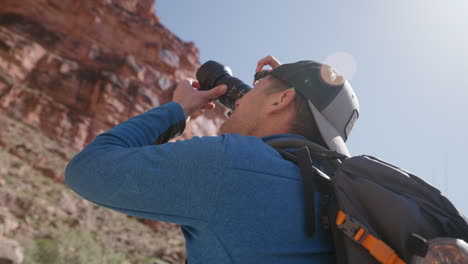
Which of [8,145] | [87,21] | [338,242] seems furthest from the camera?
[87,21]

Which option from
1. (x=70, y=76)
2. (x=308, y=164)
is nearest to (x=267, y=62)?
(x=308, y=164)

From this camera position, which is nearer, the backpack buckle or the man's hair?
the backpack buckle

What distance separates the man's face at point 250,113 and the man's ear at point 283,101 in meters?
0.06

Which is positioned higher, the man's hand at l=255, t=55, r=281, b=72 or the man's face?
the man's hand at l=255, t=55, r=281, b=72

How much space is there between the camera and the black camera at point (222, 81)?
165 centimetres

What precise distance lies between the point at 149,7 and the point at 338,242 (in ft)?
107

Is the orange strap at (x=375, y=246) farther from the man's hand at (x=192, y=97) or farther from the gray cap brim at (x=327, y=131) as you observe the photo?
the man's hand at (x=192, y=97)

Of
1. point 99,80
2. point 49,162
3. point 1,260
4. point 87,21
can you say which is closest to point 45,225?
point 1,260

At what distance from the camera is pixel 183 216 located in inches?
33.4

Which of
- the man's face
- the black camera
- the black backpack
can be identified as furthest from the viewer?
the black camera

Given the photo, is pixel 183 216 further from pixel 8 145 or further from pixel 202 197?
pixel 8 145

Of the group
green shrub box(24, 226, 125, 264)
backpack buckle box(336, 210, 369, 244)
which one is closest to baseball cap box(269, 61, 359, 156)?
backpack buckle box(336, 210, 369, 244)

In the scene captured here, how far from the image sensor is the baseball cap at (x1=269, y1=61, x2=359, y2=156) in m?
1.29

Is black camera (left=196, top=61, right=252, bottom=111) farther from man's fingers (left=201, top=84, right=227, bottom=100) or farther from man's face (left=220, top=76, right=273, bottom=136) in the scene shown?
man's face (left=220, top=76, right=273, bottom=136)
